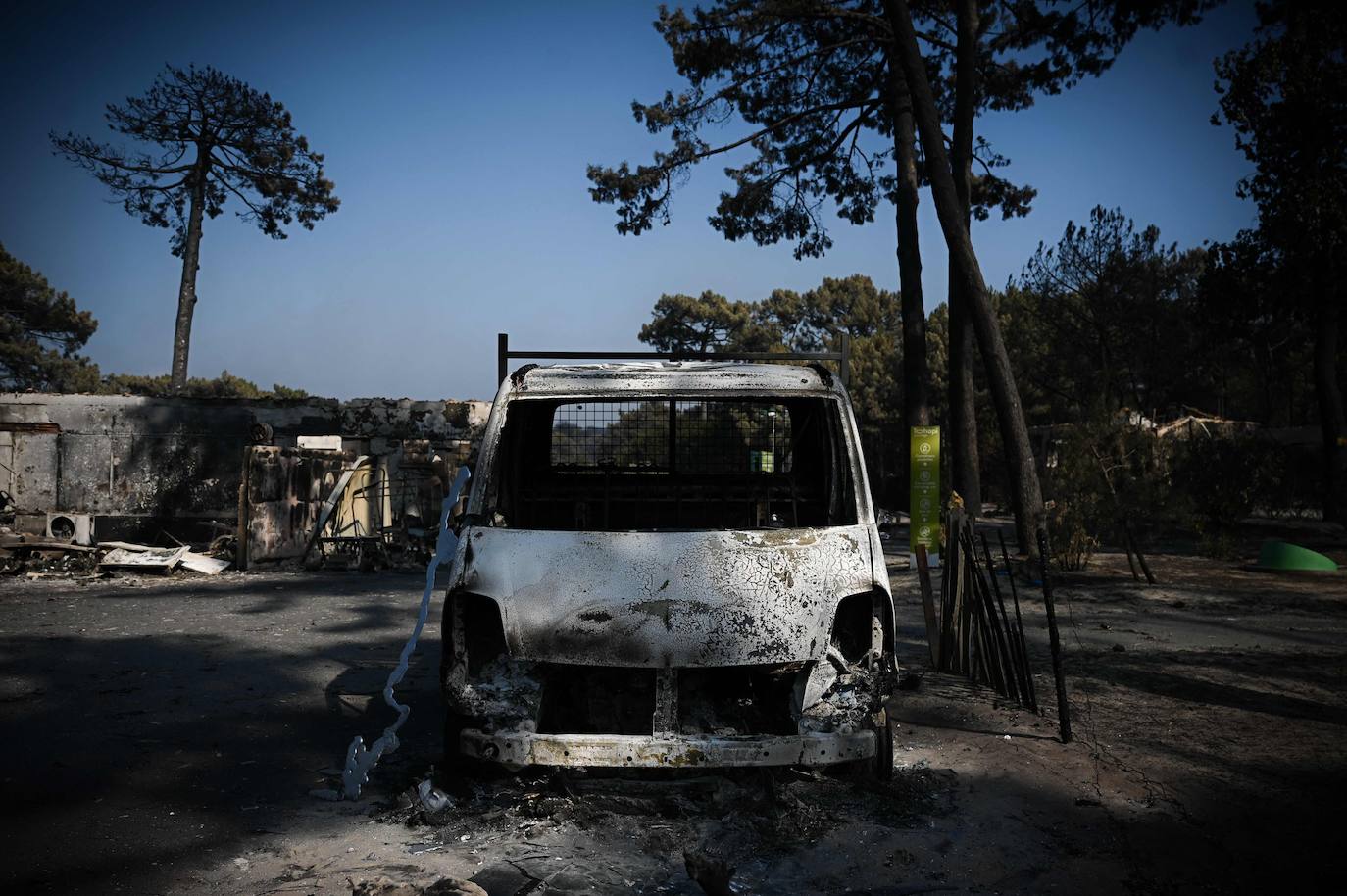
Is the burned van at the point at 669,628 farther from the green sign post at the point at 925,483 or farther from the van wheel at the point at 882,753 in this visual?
the green sign post at the point at 925,483

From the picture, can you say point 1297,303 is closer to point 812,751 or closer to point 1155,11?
point 1155,11

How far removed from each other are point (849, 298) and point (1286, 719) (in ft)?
182

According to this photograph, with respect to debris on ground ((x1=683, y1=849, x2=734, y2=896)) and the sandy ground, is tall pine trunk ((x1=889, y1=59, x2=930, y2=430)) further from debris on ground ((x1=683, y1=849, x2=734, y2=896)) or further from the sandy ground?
debris on ground ((x1=683, y1=849, x2=734, y2=896))

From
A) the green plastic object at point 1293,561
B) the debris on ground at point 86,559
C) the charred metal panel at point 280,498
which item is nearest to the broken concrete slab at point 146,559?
the debris on ground at point 86,559

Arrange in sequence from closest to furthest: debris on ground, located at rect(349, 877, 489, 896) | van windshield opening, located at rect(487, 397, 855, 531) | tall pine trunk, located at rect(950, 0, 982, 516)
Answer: debris on ground, located at rect(349, 877, 489, 896), van windshield opening, located at rect(487, 397, 855, 531), tall pine trunk, located at rect(950, 0, 982, 516)

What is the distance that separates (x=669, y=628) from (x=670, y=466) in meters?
2.36

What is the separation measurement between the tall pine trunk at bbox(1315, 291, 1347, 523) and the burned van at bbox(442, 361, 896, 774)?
18950mm

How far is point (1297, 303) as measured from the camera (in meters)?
21.0

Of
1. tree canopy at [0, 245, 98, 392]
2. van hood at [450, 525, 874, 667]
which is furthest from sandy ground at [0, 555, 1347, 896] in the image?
tree canopy at [0, 245, 98, 392]

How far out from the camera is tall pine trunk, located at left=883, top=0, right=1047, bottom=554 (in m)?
11.8

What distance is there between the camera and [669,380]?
178 inches

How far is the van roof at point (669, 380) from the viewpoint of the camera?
445cm

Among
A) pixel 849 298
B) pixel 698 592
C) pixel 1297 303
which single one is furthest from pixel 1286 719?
pixel 849 298

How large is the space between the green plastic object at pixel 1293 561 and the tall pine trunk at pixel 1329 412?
705cm
